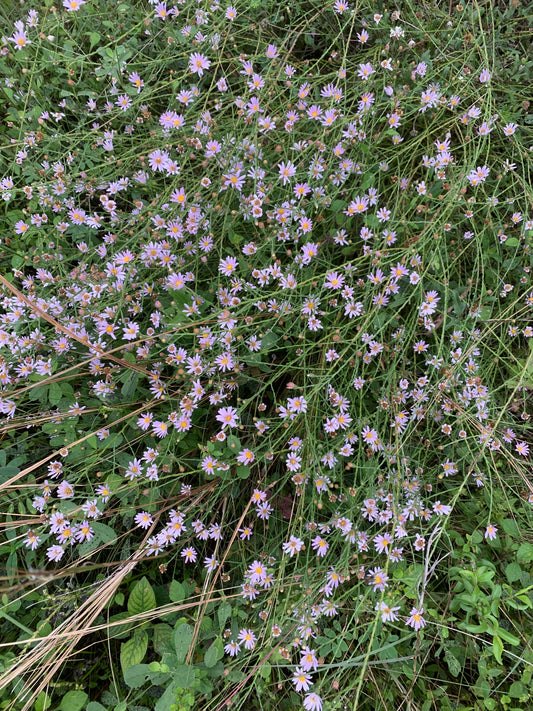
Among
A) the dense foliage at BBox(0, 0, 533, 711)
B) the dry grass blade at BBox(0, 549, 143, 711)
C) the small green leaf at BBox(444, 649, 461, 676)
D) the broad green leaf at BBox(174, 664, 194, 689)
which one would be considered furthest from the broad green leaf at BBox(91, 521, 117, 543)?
the small green leaf at BBox(444, 649, 461, 676)

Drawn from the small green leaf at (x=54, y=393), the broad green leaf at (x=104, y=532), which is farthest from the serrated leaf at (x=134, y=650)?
the small green leaf at (x=54, y=393)

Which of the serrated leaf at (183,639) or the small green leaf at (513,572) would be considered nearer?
the serrated leaf at (183,639)

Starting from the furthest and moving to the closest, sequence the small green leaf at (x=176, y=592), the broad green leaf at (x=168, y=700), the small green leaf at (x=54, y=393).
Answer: the small green leaf at (x=54, y=393), the small green leaf at (x=176, y=592), the broad green leaf at (x=168, y=700)

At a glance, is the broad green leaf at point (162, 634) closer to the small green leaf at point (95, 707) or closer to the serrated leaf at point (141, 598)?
the serrated leaf at point (141, 598)

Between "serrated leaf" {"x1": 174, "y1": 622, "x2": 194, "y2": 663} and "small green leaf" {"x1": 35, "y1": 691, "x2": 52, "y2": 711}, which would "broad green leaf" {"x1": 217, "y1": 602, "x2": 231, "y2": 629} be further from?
"small green leaf" {"x1": 35, "y1": 691, "x2": 52, "y2": 711}

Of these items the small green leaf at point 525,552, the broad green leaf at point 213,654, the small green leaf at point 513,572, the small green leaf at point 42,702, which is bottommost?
the small green leaf at point 42,702

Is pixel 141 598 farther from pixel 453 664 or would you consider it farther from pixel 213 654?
pixel 453 664

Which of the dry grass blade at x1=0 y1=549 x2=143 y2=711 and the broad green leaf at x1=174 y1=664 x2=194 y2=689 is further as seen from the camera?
the dry grass blade at x1=0 y1=549 x2=143 y2=711
